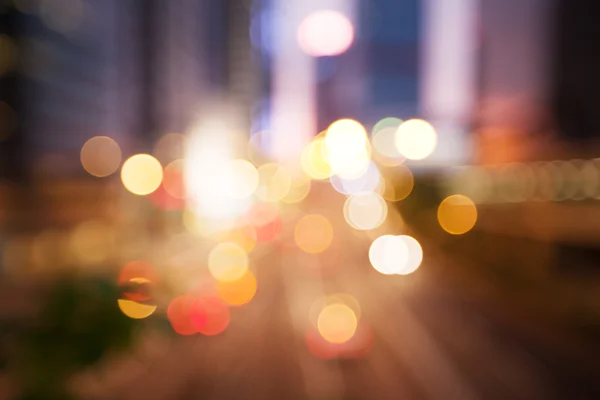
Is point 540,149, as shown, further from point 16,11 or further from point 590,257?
point 16,11

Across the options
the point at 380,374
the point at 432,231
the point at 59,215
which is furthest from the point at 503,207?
the point at 59,215

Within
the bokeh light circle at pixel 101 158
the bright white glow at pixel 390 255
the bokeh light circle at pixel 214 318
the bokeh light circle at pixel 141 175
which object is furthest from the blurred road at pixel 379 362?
the bokeh light circle at pixel 101 158

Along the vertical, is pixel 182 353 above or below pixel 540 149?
below

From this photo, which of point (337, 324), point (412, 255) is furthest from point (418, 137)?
point (337, 324)

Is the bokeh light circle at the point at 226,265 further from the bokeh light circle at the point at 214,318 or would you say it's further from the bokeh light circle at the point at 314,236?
the bokeh light circle at the point at 314,236

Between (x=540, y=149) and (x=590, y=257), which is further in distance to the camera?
(x=540, y=149)

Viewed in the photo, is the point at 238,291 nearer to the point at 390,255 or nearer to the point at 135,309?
the point at 390,255

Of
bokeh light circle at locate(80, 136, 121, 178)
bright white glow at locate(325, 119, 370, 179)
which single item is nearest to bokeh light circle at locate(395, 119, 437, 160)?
bright white glow at locate(325, 119, 370, 179)

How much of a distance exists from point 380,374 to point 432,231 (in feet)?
36.5

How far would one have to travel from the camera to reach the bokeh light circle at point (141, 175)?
82.3 feet

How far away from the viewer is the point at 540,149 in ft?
44.3

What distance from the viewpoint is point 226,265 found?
1370 cm

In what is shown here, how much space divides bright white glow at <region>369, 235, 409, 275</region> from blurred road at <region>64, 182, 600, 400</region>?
3.05 meters

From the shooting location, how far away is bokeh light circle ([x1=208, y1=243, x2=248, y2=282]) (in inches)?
499
